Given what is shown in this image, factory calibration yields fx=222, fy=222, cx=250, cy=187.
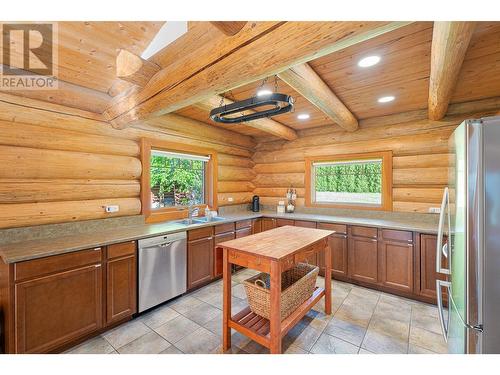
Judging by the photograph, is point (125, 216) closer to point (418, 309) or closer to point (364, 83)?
point (364, 83)

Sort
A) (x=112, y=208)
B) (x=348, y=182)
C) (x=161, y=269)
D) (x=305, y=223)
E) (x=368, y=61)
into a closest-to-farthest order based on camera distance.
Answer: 1. (x=368, y=61)
2. (x=161, y=269)
3. (x=112, y=208)
4. (x=305, y=223)
5. (x=348, y=182)

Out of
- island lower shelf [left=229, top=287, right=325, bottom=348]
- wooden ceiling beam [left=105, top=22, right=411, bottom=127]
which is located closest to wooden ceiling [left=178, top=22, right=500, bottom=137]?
wooden ceiling beam [left=105, top=22, right=411, bottom=127]

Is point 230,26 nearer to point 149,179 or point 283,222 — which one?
point 149,179

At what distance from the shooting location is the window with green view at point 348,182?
3.85 metres

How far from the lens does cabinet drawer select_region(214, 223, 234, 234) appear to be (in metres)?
3.43

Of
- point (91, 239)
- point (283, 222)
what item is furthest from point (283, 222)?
point (91, 239)

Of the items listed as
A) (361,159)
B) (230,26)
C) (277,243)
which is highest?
(230,26)

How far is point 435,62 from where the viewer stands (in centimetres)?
176

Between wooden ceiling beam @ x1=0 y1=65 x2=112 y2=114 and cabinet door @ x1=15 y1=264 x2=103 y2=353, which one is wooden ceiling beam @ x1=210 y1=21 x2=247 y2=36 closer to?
wooden ceiling beam @ x1=0 y1=65 x2=112 y2=114

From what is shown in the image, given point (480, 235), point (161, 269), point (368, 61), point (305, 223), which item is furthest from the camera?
point (305, 223)

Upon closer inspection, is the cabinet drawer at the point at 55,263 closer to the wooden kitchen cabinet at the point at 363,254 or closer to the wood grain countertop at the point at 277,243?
the wood grain countertop at the point at 277,243

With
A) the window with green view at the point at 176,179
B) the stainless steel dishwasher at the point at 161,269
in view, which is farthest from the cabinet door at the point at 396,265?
the window with green view at the point at 176,179

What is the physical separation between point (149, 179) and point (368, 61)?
299 cm

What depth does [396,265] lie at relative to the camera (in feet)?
9.78
